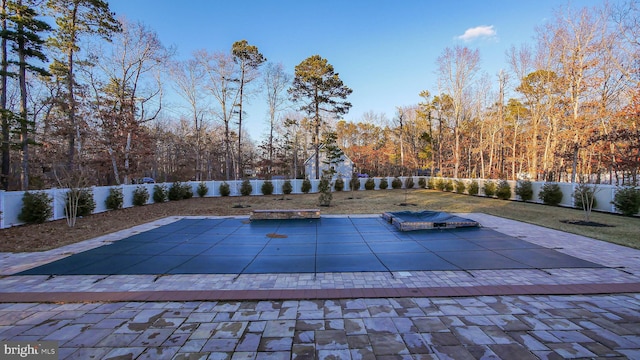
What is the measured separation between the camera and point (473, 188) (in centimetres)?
1664

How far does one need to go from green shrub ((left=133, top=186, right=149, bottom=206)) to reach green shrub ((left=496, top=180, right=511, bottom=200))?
58.9 feet

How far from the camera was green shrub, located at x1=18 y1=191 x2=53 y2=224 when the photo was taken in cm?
775

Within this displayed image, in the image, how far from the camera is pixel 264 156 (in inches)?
1175

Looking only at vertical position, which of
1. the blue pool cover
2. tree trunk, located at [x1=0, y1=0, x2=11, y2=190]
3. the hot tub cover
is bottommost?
the blue pool cover

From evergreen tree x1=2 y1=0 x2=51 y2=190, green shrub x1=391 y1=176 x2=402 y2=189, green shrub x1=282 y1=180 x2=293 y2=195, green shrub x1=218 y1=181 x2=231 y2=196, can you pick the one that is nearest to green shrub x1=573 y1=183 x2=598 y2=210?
green shrub x1=391 y1=176 x2=402 y2=189

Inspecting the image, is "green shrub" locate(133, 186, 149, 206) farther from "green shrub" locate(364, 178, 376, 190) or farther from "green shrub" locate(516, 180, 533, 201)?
"green shrub" locate(516, 180, 533, 201)

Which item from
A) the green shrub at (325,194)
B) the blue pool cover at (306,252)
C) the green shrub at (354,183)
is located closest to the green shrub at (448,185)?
the green shrub at (354,183)

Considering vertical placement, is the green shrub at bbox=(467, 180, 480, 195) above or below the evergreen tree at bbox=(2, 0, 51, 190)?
below

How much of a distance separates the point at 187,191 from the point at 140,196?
3.12 m

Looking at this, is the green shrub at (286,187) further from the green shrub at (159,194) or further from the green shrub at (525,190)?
the green shrub at (525,190)

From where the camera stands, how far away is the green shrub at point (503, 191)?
1382 cm

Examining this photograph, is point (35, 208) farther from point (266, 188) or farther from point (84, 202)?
point (266, 188)

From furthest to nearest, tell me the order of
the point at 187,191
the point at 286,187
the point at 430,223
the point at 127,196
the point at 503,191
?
the point at 286,187, the point at 187,191, the point at 503,191, the point at 127,196, the point at 430,223

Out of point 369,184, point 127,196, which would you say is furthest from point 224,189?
point 369,184
